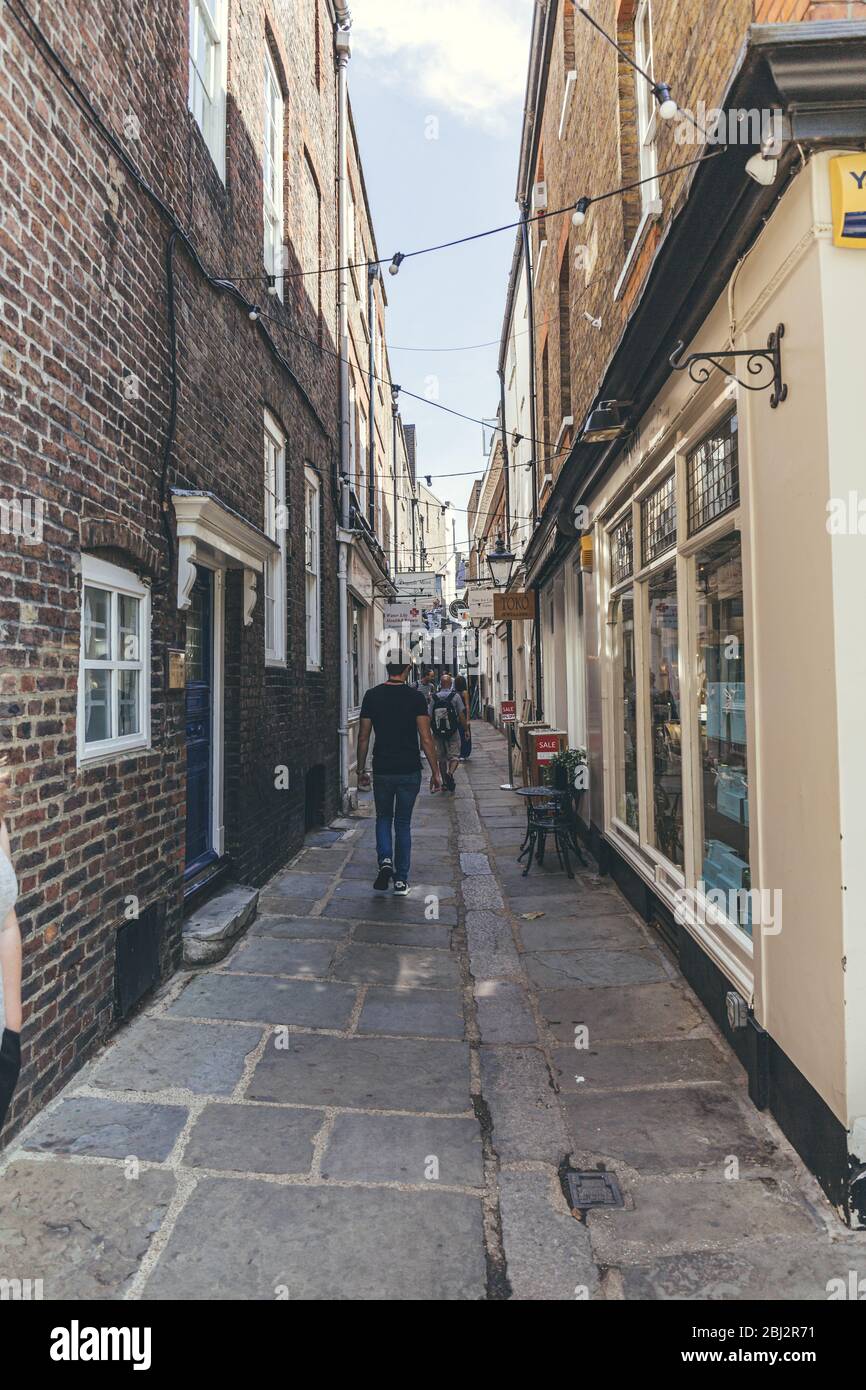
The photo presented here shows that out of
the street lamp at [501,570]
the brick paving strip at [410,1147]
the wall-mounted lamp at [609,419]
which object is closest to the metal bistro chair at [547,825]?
the brick paving strip at [410,1147]

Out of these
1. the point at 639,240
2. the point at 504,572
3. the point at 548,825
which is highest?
the point at 639,240

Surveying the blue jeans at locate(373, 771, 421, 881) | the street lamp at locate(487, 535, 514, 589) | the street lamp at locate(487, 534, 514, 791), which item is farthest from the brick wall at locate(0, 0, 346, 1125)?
the street lamp at locate(487, 535, 514, 589)

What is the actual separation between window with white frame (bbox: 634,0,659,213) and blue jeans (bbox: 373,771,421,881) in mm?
4460

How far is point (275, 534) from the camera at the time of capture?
8070mm

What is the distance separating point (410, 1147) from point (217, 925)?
2.46m

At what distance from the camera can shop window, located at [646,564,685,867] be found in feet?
17.8

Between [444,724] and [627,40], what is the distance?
34.9 ft

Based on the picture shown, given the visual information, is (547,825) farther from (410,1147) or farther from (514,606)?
(514,606)

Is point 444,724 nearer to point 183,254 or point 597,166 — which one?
point 597,166

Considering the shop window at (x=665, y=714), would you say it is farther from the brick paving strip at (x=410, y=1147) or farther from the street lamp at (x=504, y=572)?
the street lamp at (x=504, y=572)

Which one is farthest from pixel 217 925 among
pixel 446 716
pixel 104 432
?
pixel 446 716

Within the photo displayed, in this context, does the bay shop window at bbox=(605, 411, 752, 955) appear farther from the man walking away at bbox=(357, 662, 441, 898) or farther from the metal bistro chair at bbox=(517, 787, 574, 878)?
the man walking away at bbox=(357, 662, 441, 898)

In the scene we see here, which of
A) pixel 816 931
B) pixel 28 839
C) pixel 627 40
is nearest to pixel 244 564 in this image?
pixel 28 839

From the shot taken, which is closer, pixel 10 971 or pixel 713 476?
pixel 10 971
